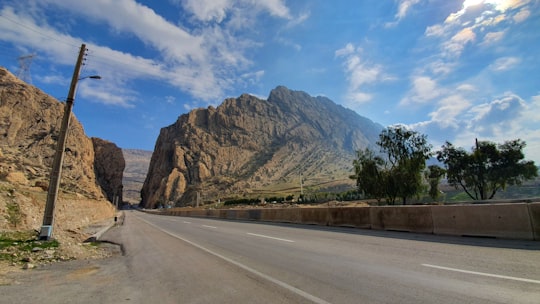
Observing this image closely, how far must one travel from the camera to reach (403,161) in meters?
37.1

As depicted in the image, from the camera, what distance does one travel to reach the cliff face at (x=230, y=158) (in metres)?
135

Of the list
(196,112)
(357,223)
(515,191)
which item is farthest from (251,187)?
(357,223)

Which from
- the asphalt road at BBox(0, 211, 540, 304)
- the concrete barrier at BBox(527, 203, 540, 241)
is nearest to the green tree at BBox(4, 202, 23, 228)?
the asphalt road at BBox(0, 211, 540, 304)

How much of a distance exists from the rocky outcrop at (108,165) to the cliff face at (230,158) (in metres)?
18.8

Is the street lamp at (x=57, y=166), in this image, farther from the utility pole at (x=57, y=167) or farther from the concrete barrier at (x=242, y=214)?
the concrete barrier at (x=242, y=214)

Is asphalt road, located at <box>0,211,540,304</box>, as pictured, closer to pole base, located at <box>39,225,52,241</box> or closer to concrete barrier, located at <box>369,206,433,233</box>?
concrete barrier, located at <box>369,206,433,233</box>

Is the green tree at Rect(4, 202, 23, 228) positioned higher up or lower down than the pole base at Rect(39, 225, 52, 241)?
higher up

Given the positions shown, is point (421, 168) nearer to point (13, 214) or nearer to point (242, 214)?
point (242, 214)

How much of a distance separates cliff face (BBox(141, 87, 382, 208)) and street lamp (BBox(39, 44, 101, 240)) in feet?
359

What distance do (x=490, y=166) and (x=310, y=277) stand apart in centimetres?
4386

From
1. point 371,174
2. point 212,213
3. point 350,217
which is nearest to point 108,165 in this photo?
point 212,213

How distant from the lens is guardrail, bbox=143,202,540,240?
870cm

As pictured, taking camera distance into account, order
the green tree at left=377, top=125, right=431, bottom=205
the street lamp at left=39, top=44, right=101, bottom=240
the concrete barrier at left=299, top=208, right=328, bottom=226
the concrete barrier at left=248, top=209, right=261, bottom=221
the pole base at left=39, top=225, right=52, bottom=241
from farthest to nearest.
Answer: the green tree at left=377, top=125, right=431, bottom=205
the concrete barrier at left=248, top=209, right=261, bottom=221
the concrete barrier at left=299, top=208, right=328, bottom=226
the street lamp at left=39, top=44, right=101, bottom=240
the pole base at left=39, top=225, right=52, bottom=241

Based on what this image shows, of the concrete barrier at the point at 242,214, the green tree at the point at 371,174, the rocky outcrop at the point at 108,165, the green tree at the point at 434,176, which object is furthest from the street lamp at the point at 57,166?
the rocky outcrop at the point at 108,165
